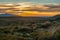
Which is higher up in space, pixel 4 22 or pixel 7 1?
pixel 7 1

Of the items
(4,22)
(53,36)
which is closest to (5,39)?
(53,36)

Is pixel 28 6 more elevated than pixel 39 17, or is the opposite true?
pixel 28 6

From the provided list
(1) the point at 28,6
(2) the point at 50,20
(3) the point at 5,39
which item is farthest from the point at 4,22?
(3) the point at 5,39

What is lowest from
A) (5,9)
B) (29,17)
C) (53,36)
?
(53,36)

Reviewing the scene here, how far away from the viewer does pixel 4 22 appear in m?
10.9

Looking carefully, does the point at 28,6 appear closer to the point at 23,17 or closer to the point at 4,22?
the point at 23,17

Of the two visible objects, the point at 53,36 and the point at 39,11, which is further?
A: the point at 39,11

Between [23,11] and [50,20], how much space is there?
1814 mm

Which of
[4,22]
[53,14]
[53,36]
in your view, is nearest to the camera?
[53,36]

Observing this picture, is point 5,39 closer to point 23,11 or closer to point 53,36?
point 53,36

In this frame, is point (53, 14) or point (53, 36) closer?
point (53, 36)

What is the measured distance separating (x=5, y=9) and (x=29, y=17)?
164 centimetres

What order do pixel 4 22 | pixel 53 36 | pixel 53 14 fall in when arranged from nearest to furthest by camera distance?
pixel 53 36 < pixel 4 22 < pixel 53 14

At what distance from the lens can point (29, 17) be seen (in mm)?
11070
